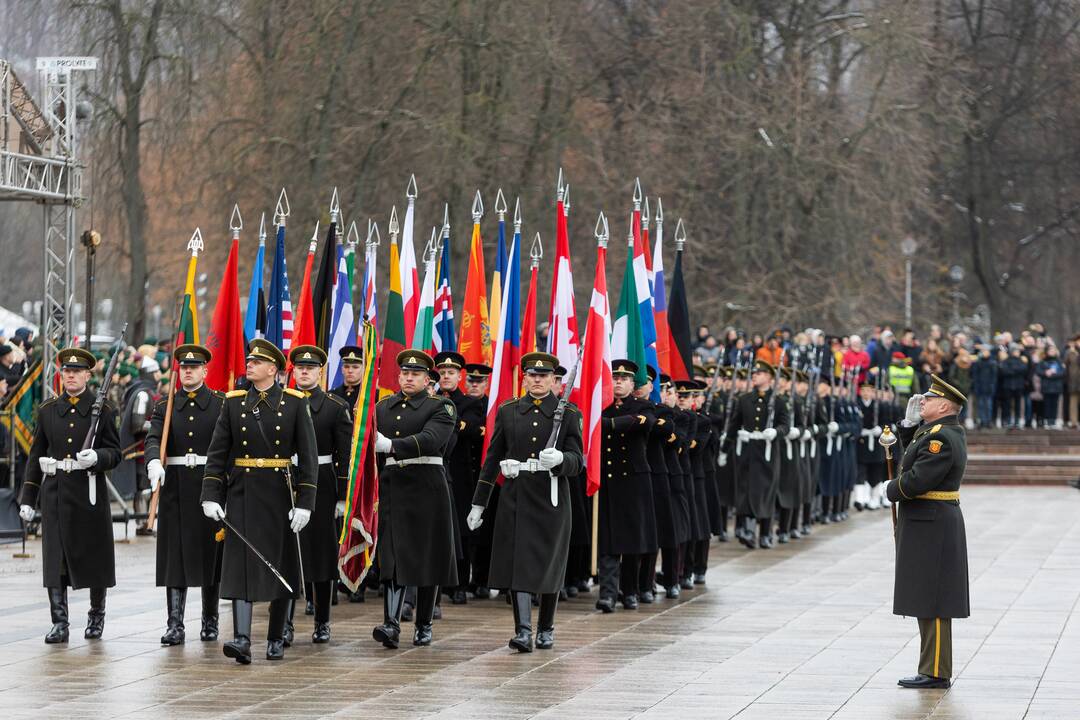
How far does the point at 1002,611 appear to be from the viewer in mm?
14000

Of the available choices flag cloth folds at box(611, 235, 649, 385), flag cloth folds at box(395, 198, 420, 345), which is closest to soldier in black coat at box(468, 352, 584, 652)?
flag cloth folds at box(611, 235, 649, 385)

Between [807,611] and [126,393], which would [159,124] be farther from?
[807,611]

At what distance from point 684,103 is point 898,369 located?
250 inches

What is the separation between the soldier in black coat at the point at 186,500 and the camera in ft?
38.9

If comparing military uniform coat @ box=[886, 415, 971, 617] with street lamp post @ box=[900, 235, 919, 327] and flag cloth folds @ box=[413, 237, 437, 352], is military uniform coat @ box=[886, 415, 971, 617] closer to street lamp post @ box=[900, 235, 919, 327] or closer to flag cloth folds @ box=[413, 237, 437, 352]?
flag cloth folds @ box=[413, 237, 437, 352]

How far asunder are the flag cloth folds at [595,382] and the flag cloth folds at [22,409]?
711cm

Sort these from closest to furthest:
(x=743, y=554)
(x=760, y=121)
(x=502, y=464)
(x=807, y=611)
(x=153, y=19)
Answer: (x=502, y=464) < (x=807, y=611) < (x=743, y=554) < (x=153, y=19) < (x=760, y=121)

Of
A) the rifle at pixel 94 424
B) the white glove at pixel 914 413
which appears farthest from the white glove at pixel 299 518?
the white glove at pixel 914 413

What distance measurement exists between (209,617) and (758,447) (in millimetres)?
8439

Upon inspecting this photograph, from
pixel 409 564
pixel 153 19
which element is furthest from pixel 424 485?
pixel 153 19

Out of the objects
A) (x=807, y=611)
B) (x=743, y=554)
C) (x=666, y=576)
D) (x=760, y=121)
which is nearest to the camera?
(x=807, y=611)

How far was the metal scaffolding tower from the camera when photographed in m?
19.3

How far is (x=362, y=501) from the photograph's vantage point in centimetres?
1191

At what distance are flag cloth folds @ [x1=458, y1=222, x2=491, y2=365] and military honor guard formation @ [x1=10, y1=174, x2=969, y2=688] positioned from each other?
0.09 feet
